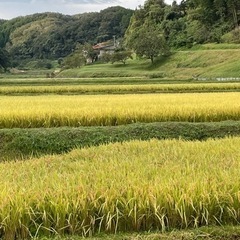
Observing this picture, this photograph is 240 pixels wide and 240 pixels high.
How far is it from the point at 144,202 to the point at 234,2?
5836 cm

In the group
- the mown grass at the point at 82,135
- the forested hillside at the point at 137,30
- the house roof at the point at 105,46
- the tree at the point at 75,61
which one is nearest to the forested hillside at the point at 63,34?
the forested hillside at the point at 137,30

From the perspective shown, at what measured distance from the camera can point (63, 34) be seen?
105 meters

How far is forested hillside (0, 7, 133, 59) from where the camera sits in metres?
105

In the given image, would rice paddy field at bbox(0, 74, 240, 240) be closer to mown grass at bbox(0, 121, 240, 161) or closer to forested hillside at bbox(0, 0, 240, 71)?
mown grass at bbox(0, 121, 240, 161)

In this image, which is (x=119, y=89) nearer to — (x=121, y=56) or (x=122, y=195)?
(x=122, y=195)

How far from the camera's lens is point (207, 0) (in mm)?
62438

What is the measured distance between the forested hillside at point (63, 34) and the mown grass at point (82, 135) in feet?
311

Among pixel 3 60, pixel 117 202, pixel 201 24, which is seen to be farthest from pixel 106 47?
pixel 117 202

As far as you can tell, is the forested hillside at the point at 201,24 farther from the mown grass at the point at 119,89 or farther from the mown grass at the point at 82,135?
the mown grass at the point at 82,135

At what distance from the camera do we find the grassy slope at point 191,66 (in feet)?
140

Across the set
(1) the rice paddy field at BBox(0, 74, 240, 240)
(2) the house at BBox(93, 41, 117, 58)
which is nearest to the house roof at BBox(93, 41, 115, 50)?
(2) the house at BBox(93, 41, 117, 58)

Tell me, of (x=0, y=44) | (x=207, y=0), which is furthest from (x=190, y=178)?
(x=0, y=44)

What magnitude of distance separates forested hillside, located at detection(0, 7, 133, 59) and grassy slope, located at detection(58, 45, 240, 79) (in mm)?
46861

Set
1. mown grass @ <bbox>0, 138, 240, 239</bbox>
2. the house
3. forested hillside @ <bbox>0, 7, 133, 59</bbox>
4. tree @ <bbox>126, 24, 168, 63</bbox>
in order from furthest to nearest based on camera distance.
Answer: forested hillside @ <bbox>0, 7, 133, 59</bbox> → the house → tree @ <bbox>126, 24, 168, 63</bbox> → mown grass @ <bbox>0, 138, 240, 239</bbox>
